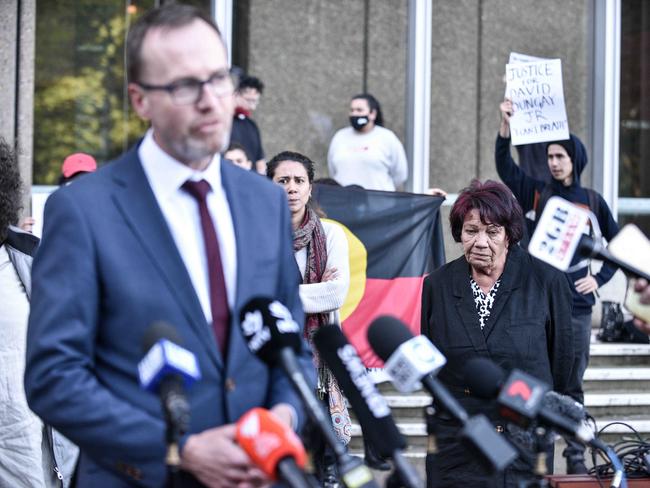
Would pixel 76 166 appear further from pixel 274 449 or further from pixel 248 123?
pixel 274 449

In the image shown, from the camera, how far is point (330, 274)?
6383mm

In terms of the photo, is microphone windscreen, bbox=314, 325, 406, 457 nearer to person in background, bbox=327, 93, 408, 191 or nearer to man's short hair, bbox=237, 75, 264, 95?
person in background, bbox=327, 93, 408, 191

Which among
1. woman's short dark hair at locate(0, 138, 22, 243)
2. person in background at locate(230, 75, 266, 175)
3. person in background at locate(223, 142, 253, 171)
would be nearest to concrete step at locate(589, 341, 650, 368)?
person in background at locate(230, 75, 266, 175)

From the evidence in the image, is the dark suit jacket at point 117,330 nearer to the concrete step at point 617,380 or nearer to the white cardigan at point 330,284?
the white cardigan at point 330,284

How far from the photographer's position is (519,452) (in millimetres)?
2975

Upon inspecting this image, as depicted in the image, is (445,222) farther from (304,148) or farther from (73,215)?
(73,215)

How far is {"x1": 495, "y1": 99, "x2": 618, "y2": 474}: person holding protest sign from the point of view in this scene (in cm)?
790

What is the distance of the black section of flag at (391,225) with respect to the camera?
836 cm

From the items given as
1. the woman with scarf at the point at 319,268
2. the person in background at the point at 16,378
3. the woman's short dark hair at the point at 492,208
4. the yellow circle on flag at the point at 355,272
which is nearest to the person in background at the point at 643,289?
the woman's short dark hair at the point at 492,208

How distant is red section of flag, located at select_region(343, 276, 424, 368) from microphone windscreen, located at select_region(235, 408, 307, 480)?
5.47 metres

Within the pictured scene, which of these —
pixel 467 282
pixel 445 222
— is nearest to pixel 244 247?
pixel 467 282

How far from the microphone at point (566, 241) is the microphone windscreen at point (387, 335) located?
41cm

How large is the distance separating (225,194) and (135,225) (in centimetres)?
31

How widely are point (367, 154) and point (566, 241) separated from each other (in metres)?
6.94
